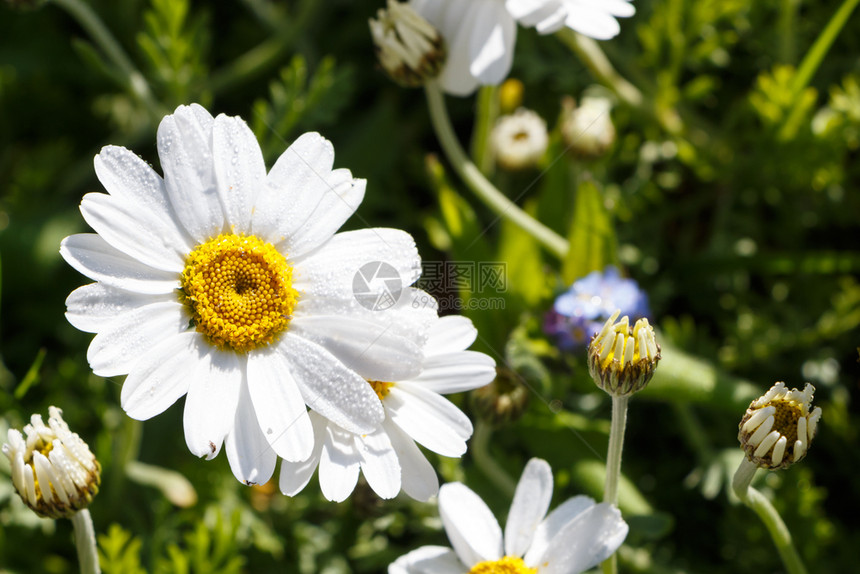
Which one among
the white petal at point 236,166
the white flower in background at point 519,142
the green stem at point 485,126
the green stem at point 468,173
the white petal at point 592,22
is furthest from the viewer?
the white flower in background at point 519,142

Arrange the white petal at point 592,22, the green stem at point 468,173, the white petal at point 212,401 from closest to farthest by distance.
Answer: the white petal at point 212,401 < the white petal at point 592,22 < the green stem at point 468,173

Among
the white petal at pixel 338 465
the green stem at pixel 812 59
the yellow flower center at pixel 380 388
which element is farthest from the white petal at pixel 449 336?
the green stem at pixel 812 59

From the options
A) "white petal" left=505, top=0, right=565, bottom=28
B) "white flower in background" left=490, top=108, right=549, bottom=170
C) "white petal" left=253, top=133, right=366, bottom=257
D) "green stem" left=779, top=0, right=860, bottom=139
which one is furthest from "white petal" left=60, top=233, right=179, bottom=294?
"green stem" left=779, top=0, right=860, bottom=139

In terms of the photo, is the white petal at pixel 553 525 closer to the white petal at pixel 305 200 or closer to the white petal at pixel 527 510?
the white petal at pixel 527 510

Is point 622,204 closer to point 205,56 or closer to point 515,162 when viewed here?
point 515,162

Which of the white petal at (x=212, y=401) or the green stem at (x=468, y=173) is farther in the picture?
the green stem at (x=468, y=173)

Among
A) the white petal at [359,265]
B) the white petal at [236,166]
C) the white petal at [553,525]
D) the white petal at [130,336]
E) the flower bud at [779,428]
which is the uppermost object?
the white petal at [236,166]
